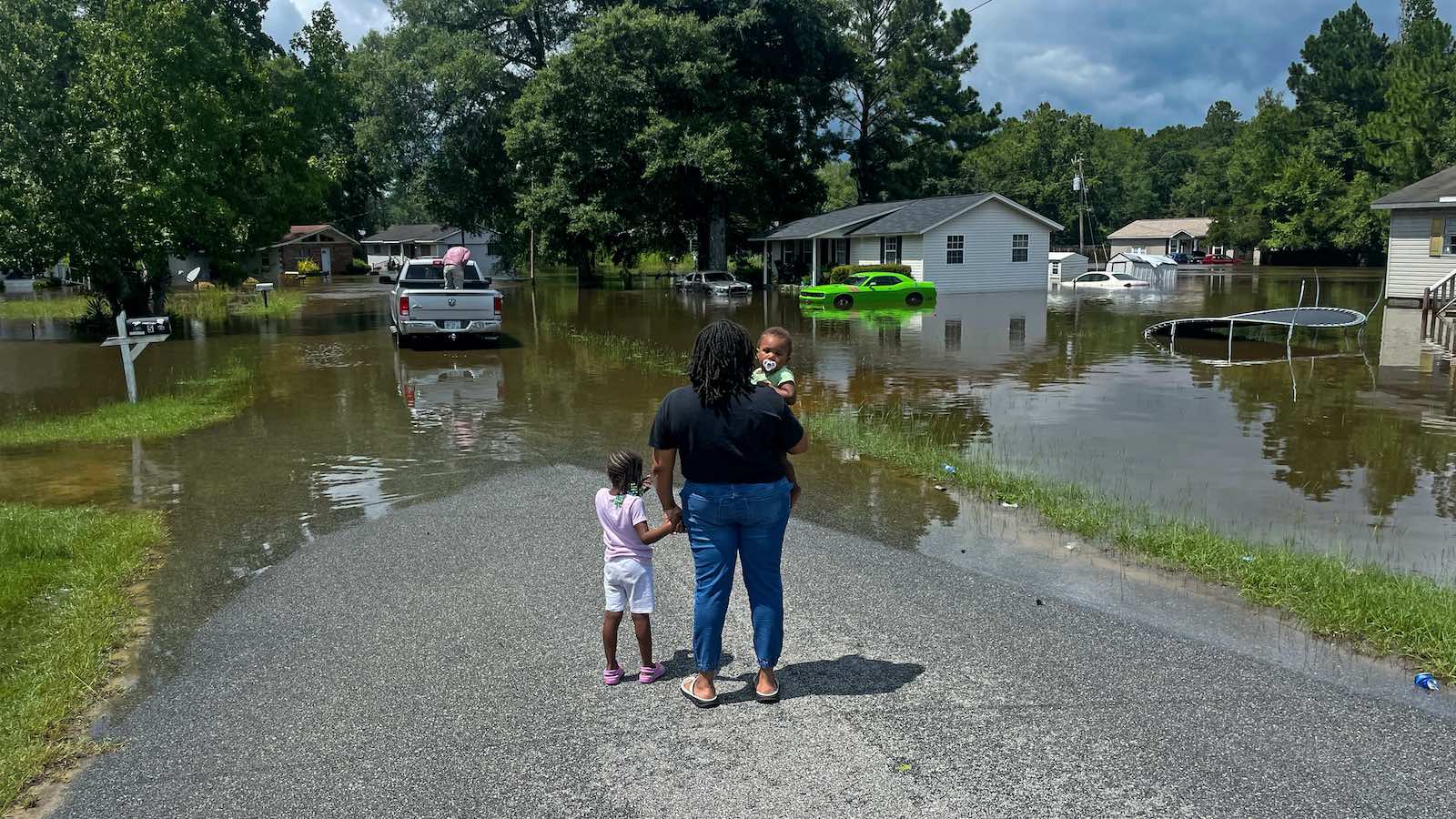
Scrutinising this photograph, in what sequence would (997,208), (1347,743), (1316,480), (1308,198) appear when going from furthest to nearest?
(1308,198), (997,208), (1316,480), (1347,743)

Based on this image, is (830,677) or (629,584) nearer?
(629,584)

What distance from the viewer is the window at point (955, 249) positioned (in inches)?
1731

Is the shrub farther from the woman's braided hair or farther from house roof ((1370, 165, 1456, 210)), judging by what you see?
the woman's braided hair

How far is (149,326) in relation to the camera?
45.6ft

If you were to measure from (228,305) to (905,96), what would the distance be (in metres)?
42.4

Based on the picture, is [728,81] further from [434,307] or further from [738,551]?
[738,551]

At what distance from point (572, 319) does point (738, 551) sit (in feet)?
91.5

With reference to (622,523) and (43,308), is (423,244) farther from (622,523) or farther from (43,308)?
(622,523)

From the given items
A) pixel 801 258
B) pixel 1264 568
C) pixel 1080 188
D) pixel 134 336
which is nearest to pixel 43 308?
pixel 134 336

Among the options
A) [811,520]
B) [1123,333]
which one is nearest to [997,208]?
[1123,333]

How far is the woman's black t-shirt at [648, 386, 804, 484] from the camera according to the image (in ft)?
15.0

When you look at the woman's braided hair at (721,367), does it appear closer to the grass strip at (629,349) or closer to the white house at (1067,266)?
the grass strip at (629,349)

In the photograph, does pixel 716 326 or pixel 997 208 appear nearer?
pixel 716 326

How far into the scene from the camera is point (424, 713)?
4758 millimetres
